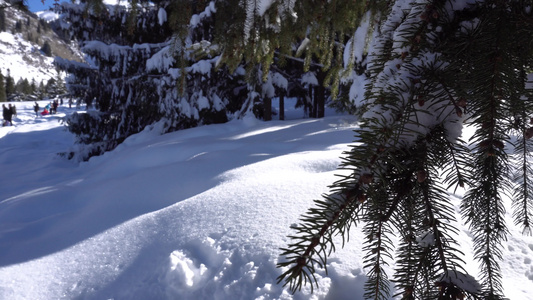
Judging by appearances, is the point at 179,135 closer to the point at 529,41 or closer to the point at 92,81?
the point at 92,81

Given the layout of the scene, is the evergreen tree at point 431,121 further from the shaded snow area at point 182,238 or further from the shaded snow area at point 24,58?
the shaded snow area at point 24,58

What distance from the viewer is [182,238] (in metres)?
2.64

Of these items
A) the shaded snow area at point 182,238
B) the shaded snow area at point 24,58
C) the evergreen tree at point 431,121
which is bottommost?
the shaded snow area at point 182,238

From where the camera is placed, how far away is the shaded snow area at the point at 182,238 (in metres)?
2.20

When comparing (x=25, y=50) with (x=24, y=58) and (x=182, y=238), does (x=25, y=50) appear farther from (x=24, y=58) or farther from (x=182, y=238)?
(x=182, y=238)

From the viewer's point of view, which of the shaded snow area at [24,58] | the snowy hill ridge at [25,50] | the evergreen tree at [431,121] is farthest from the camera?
the snowy hill ridge at [25,50]

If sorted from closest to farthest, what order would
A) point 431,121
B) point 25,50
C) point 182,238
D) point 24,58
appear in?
point 431,121
point 182,238
point 24,58
point 25,50

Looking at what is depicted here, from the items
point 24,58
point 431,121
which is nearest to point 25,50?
point 24,58

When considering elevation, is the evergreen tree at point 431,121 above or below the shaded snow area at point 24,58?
below

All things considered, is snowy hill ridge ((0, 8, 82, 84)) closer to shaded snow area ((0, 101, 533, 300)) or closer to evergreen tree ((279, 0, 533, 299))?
shaded snow area ((0, 101, 533, 300))

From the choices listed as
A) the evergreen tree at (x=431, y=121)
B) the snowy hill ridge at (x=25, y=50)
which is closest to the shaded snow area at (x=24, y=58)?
the snowy hill ridge at (x=25, y=50)

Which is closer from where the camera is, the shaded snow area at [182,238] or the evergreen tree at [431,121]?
the evergreen tree at [431,121]

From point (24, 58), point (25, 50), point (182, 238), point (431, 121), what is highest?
point (25, 50)

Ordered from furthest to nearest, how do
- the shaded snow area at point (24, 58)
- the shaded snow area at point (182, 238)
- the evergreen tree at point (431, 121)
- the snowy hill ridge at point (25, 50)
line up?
the snowy hill ridge at point (25, 50) → the shaded snow area at point (24, 58) → the shaded snow area at point (182, 238) → the evergreen tree at point (431, 121)
